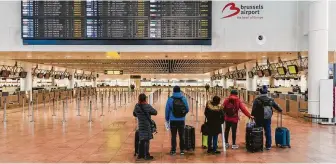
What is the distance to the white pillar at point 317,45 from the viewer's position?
12.7 m

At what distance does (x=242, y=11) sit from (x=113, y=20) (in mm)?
5154

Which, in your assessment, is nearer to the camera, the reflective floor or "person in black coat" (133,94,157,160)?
"person in black coat" (133,94,157,160)

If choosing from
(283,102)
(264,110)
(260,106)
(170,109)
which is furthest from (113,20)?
(283,102)

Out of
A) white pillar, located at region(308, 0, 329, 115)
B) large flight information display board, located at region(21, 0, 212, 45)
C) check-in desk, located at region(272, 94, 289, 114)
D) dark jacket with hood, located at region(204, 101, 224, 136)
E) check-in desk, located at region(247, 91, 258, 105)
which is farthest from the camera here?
check-in desk, located at region(247, 91, 258, 105)

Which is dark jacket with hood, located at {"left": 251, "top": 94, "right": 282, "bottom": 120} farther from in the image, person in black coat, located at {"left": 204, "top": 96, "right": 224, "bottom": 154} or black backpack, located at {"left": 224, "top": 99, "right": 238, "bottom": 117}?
person in black coat, located at {"left": 204, "top": 96, "right": 224, "bottom": 154}

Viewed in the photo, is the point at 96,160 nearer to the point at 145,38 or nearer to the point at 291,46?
the point at 145,38

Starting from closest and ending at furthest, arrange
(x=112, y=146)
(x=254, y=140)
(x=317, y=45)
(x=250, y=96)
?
(x=254, y=140), (x=112, y=146), (x=317, y=45), (x=250, y=96)

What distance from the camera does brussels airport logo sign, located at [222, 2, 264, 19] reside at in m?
13.0

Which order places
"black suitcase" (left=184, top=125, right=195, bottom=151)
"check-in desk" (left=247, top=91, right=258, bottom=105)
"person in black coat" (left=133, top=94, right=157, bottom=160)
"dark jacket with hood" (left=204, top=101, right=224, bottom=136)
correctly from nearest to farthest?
"person in black coat" (left=133, top=94, right=157, bottom=160) < "dark jacket with hood" (left=204, top=101, right=224, bottom=136) < "black suitcase" (left=184, top=125, right=195, bottom=151) < "check-in desk" (left=247, top=91, right=258, bottom=105)

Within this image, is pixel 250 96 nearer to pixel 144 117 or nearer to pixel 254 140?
pixel 254 140

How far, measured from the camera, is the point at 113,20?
39.7 ft

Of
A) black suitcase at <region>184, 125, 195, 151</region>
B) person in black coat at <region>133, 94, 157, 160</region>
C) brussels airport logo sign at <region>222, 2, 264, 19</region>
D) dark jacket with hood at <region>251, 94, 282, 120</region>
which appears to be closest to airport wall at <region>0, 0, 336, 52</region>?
brussels airport logo sign at <region>222, 2, 264, 19</region>

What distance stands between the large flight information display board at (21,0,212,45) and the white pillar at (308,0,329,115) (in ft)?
13.8

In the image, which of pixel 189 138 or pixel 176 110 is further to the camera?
pixel 189 138
